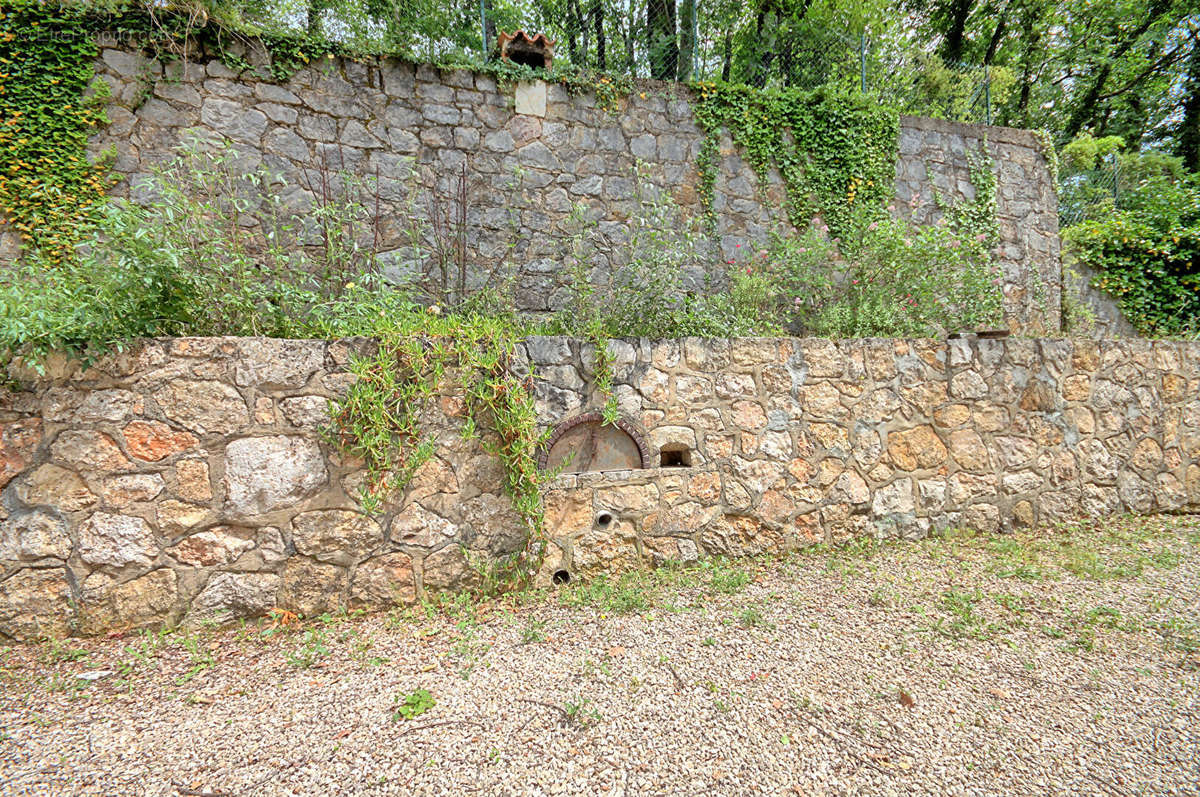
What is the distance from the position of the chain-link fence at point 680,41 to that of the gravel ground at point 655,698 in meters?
4.82

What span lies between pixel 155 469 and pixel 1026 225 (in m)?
8.48

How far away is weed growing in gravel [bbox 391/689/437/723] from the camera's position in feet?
5.72

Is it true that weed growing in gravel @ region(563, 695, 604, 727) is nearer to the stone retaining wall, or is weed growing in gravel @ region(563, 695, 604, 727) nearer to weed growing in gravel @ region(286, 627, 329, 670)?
weed growing in gravel @ region(286, 627, 329, 670)

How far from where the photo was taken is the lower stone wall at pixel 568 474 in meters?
2.14

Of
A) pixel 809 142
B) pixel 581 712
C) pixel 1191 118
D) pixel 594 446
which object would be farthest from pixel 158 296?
pixel 1191 118

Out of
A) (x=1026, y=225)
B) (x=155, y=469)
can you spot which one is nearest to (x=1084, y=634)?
(x=155, y=469)

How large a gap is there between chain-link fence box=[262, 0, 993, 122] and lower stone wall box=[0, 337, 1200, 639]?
3762 mm

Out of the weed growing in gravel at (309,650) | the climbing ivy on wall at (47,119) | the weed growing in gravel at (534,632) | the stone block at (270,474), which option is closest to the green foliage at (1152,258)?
the weed growing in gravel at (534,632)

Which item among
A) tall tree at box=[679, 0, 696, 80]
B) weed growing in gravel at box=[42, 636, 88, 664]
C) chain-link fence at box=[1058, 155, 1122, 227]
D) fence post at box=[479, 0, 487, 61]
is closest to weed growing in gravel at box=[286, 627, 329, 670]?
weed growing in gravel at box=[42, 636, 88, 664]

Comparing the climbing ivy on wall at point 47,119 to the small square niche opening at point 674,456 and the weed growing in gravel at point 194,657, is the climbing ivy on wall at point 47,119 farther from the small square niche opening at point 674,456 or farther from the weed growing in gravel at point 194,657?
the small square niche opening at point 674,456

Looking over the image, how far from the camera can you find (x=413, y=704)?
1.79m

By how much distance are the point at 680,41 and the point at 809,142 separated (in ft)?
5.91

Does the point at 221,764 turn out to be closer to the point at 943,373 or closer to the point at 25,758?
the point at 25,758

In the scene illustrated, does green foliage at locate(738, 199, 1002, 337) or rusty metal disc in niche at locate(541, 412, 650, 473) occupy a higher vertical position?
green foliage at locate(738, 199, 1002, 337)
